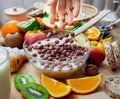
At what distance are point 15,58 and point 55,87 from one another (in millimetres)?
172

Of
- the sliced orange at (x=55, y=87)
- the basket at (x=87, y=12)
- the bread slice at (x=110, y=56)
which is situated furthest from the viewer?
the basket at (x=87, y=12)

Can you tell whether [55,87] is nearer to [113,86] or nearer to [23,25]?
[113,86]

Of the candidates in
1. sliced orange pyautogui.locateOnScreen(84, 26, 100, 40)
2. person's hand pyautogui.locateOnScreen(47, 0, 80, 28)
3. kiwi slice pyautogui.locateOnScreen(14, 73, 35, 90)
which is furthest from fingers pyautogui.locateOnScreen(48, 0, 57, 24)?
kiwi slice pyautogui.locateOnScreen(14, 73, 35, 90)

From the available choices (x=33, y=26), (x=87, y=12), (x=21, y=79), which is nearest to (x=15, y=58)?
(x=21, y=79)

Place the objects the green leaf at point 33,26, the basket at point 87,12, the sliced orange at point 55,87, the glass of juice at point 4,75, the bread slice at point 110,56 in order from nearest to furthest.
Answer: the glass of juice at point 4,75, the sliced orange at point 55,87, the bread slice at point 110,56, the green leaf at point 33,26, the basket at point 87,12

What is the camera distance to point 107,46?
33.2 inches

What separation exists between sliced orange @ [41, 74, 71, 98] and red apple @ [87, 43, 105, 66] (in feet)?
0.53

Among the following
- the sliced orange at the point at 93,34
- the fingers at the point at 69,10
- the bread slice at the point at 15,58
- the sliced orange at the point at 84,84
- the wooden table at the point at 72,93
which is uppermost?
the fingers at the point at 69,10

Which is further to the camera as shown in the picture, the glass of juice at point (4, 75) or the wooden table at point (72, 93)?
the wooden table at point (72, 93)

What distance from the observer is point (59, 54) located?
79 centimetres

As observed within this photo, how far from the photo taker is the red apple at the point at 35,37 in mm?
882

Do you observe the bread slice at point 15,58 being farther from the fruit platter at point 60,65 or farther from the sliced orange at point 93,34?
the sliced orange at point 93,34

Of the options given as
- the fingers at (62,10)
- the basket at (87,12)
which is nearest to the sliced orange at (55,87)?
the fingers at (62,10)

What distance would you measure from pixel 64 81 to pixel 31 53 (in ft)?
0.44
